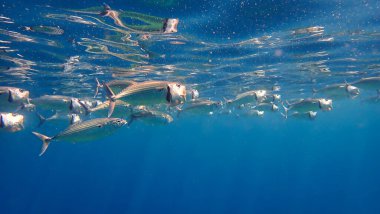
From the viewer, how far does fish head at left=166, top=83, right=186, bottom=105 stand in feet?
15.8

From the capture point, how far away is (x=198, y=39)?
13703 millimetres

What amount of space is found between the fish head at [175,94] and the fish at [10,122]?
491 cm

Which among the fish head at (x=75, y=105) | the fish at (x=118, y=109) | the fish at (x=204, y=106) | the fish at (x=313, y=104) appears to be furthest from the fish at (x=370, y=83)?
the fish head at (x=75, y=105)

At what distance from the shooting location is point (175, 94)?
482cm

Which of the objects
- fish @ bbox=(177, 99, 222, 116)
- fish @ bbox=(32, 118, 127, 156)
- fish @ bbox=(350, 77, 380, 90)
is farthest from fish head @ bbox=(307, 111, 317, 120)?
fish @ bbox=(32, 118, 127, 156)

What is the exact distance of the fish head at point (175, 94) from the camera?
4.80 metres

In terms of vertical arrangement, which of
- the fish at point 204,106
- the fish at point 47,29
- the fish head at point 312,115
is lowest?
the fish head at point 312,115

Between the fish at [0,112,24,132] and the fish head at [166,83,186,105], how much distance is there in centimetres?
491

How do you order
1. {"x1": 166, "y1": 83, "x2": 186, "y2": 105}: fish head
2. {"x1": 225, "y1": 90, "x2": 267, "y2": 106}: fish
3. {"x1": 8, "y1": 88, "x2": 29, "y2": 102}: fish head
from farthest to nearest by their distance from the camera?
{"x1": 225, "y1": 90, "x2": 267, "y2": 106}: fish, {"x1": 8, "y1": 88, "x2": 29, "y2": 102}: fish head, {"x1": 166, "y1": 83, "x2": 186, "y2": 105}: fish head

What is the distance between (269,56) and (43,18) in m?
11.9

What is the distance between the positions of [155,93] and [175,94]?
42 centimetres

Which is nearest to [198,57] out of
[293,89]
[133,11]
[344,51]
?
[133,11]

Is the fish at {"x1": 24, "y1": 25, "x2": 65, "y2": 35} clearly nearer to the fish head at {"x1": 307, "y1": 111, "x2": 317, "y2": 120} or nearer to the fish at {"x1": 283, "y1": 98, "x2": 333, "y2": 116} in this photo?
the fish at {"x1": 283, "y1": 98, "x2": 333, "y2": 116}

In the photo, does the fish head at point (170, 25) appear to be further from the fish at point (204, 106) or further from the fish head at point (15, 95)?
the fish head at point (15, 95)
